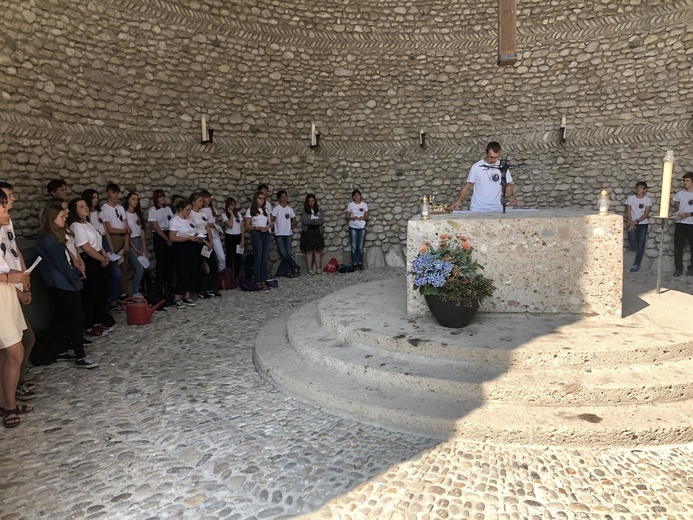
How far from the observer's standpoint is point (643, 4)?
31.2ft

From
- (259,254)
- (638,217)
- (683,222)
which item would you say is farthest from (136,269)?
(683,222)

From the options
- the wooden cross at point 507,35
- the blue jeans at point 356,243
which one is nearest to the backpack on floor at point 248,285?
the blue jeans at point 356,243

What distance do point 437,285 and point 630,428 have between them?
1779 millimetres

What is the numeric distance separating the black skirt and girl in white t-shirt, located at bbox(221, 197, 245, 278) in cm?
182

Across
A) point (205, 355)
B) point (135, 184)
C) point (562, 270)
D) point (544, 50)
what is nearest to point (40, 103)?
point (135, 184)

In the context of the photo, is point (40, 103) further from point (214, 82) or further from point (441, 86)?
point (441, 86)

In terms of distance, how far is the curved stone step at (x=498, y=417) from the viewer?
120 inches

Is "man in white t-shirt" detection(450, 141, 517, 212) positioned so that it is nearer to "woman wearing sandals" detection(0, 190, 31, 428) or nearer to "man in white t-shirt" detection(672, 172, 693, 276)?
"woman wearing sandals" detection(0, 190, 31, 428)

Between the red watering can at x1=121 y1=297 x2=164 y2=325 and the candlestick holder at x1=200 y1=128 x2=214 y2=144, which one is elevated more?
the candlestick holder at x1=200 y1=128 x2=214 y2=144

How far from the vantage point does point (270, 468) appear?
2.95 m

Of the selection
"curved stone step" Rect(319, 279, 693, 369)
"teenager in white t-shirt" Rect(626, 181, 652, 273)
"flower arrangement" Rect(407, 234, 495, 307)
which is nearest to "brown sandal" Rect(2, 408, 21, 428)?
"curved stone step" Rect(319, 279, 693, 369)

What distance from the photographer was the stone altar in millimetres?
4418

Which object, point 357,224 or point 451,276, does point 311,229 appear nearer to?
point 357,224

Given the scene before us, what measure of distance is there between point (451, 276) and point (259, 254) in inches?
230
